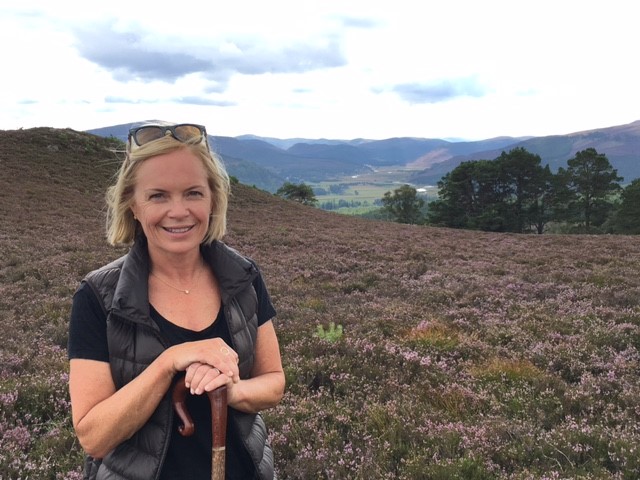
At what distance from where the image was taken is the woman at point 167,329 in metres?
2.13

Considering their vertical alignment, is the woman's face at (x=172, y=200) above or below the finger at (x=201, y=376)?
above

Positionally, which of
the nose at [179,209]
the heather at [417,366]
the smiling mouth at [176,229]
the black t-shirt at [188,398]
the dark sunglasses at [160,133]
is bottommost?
the heather at [417,366]

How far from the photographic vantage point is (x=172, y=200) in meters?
2.49

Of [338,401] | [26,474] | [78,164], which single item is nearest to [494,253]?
[338,401]

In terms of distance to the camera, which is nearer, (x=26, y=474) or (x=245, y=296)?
(x=245, y=296)

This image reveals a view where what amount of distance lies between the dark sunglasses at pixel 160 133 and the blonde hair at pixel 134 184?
32mm

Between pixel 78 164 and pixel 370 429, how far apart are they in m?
43.3

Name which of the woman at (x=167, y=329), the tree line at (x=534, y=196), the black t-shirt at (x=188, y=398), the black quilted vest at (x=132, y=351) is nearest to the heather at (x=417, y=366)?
the black t-shirt at (x=188, y=398)

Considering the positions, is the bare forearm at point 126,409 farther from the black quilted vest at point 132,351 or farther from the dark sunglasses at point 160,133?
the dark sunglasses at point 160,133

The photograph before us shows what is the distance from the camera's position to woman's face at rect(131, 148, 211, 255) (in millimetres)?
2453

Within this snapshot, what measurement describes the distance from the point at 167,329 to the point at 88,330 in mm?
402

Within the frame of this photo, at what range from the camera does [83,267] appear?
14594mm

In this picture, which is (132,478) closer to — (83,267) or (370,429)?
(370,429)

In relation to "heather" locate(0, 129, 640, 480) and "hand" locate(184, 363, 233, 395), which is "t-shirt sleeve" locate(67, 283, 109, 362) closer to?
"hand" locate(184, 363, 233, 395)
